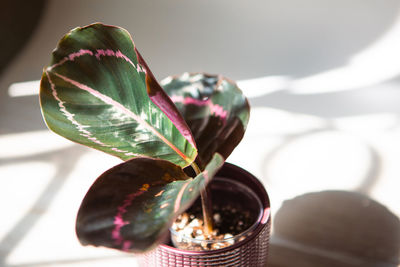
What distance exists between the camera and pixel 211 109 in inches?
38.0

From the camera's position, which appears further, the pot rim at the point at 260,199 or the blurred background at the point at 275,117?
the blurred background at the point at 275,117

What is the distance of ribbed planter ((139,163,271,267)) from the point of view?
87 cm

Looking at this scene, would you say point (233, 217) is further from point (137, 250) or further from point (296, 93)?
point (296, 93)

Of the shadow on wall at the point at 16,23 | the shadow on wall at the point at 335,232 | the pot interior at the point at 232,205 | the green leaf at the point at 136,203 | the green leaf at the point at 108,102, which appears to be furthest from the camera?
the shadow on wall at the point at 16,23

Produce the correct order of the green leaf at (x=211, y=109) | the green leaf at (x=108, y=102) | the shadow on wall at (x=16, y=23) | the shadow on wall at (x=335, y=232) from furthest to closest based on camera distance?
the shadow on wall at (x=16, y=23)
the shadow on wall at (x=335, y=232)
the green leaf at (x=211, y=109)
the green leaf at (x=108, y=102)

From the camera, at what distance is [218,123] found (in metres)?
0.95

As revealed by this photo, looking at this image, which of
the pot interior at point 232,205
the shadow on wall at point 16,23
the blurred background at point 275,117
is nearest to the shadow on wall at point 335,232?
the blurred background at point 275,117

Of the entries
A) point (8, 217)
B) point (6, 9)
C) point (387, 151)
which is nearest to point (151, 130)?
point (8, 217)

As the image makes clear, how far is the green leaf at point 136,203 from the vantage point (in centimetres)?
70

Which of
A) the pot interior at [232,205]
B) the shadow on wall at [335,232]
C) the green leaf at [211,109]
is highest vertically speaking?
the green leaf at [211,109]

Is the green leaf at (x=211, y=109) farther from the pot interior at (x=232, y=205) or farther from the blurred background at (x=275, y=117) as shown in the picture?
the blurred background at (x=275, y=117)

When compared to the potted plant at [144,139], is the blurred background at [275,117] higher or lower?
lower

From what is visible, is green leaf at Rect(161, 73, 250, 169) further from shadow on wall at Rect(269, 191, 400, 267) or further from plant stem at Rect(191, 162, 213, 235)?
shadow on wall at Rect(269, 191, 400, 267)

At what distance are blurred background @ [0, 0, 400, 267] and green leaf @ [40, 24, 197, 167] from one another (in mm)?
460
